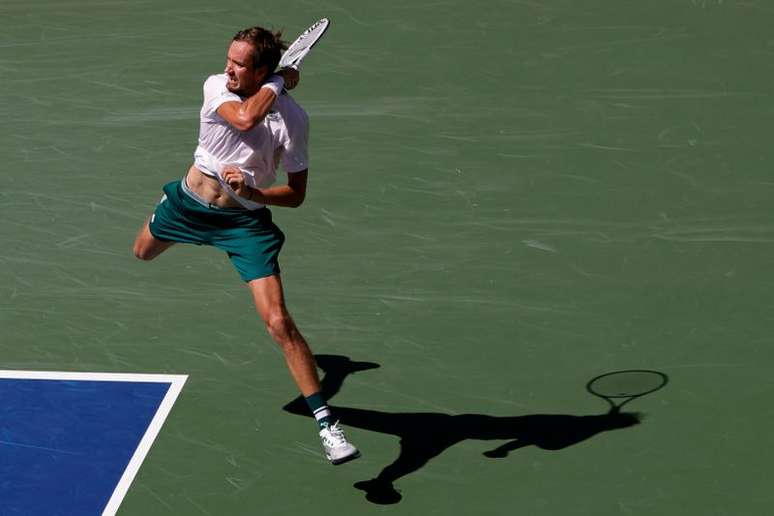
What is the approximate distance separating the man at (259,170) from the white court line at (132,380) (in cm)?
117

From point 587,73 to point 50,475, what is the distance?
673 cm

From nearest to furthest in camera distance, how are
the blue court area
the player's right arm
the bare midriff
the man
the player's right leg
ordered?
the player's right arm
the man
the blue court area
the bare midriff
the player's right leg

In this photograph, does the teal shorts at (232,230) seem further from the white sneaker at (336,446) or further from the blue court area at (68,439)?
the blue court area at (68,439)

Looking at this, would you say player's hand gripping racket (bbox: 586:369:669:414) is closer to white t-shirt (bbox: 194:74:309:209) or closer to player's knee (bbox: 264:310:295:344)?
player's knee (bbox: 264:310:295:344)

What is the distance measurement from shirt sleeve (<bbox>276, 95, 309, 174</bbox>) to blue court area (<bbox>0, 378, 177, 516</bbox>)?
6.28ft

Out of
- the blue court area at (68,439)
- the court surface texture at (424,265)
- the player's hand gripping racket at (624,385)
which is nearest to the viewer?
the blue court area at (68,439)

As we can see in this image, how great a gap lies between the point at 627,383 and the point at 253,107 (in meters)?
2.94

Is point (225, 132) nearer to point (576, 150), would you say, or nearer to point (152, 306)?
point (152, 306)

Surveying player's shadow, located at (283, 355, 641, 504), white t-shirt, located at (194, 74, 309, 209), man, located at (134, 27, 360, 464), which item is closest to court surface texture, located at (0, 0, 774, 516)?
player's shadow, located at (283, 355, 641, 504)

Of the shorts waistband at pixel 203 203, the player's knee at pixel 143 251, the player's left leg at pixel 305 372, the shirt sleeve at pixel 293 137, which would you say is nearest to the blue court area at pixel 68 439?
the player's knee at pixel 143 251

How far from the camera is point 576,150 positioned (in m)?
11.9

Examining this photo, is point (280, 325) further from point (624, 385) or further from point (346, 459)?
point (624, 385)

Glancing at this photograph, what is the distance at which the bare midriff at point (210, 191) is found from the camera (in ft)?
27.2

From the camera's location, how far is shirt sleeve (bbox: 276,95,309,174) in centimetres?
789
